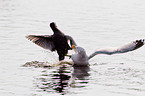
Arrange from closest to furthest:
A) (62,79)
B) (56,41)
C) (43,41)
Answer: (62,79) → (56,41) → (43,41)

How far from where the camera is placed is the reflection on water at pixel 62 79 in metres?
12.9

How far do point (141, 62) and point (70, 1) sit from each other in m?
27.2

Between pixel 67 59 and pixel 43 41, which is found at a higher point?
pixel 43 41

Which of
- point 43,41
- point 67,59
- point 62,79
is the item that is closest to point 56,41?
point 43,41

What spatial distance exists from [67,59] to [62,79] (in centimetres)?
350

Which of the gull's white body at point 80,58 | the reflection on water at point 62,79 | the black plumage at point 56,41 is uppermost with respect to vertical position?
the black plumage at point 56,41

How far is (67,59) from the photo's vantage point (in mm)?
17469

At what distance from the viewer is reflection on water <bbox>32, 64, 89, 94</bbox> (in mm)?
12891

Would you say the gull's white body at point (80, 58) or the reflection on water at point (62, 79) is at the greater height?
the gull's white body at point (80, 58)

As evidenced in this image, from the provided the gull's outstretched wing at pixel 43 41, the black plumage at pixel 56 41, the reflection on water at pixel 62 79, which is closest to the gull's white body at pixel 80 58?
the reflection on water at pixel 62 79

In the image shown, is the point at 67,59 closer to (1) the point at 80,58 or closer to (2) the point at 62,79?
(1) the point at 80,58

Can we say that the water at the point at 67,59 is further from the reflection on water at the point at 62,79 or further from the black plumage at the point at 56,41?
the black plumage at the point at 56,41

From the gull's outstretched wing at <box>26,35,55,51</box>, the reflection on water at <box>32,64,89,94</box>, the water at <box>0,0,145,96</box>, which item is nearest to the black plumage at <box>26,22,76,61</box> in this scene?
the gull's outstretched wing at <box>26,35,55,51</box>

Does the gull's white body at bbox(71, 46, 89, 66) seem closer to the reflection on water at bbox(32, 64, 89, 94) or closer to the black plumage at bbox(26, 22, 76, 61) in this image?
the reflection on water at bbox(32, 64, 89, 94)
